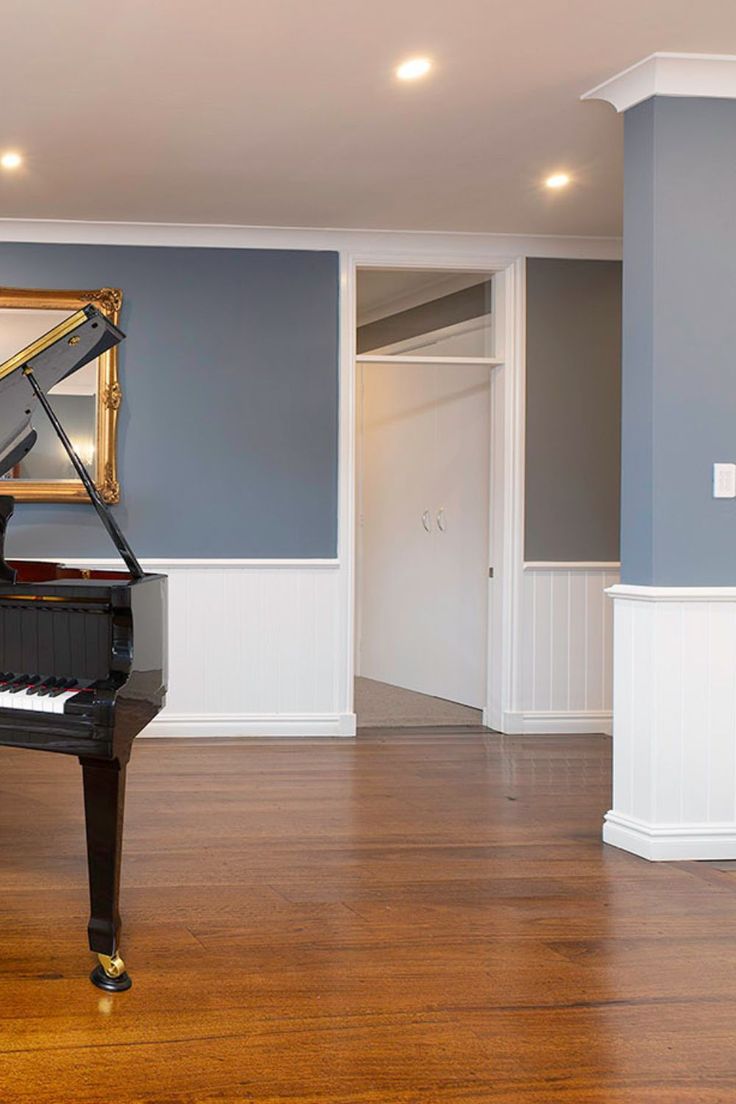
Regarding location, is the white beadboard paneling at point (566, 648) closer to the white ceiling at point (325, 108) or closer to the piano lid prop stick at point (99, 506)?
the white ceiling at point (325, 108)

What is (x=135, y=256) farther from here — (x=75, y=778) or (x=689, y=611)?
(x=689, y=611)

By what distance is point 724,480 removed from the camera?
4.01 metres

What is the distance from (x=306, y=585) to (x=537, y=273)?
82.8 inches

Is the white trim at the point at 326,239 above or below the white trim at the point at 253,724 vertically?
above

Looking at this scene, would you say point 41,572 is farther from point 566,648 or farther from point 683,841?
point 566,648

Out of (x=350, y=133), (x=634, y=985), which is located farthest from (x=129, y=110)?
(x=634, y=985)

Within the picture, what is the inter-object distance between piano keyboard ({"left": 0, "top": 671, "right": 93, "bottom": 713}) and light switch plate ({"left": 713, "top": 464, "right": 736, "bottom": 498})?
225cm

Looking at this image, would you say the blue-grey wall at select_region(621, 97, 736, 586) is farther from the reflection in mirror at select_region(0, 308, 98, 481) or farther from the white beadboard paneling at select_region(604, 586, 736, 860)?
the reflection in mirror at select_region(0, 308, 98, 481)

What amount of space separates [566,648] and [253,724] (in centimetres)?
175

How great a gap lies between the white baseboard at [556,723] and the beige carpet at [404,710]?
1.15 feet

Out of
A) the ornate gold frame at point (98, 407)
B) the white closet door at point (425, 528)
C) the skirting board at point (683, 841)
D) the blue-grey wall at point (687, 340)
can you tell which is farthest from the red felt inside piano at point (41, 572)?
the white closet door at point (425, 528)

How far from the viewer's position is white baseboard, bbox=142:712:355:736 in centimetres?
625

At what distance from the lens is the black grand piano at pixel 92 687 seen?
8.89ft

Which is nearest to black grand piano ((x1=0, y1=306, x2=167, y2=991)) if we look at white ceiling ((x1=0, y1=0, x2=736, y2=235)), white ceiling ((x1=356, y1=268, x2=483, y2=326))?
white ceiling ((x1=0, y1=0, x2=736, y2=235))
